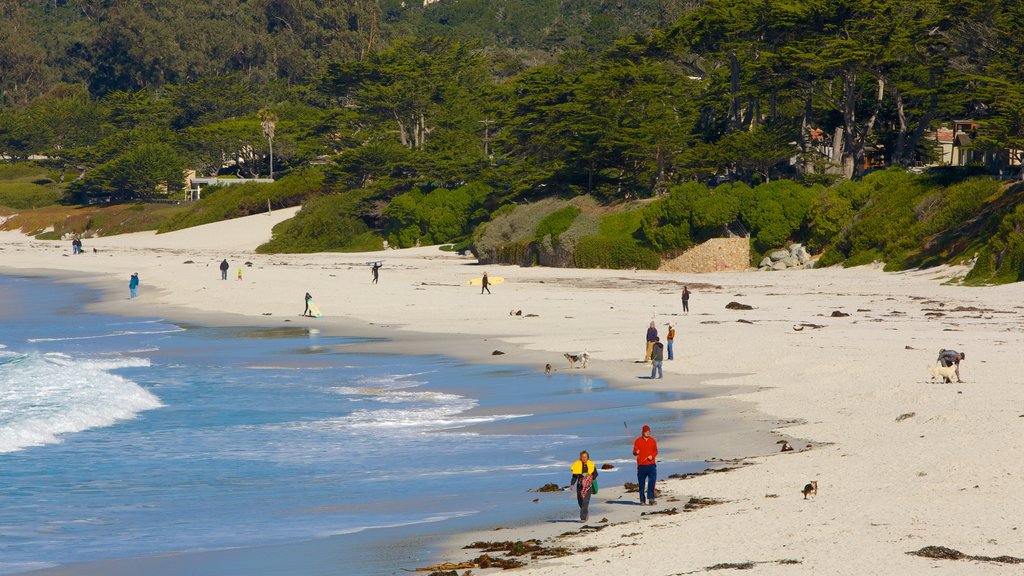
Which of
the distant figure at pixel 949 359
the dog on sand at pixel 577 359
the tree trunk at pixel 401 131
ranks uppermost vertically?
the tree trunk at pixel 401 131

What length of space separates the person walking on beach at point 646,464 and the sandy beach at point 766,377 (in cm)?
27

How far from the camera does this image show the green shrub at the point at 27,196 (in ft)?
410

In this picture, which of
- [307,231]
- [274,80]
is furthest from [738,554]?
[274,80]

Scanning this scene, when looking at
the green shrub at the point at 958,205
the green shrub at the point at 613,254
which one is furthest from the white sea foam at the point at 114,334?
the green shrub at the point at 958,205

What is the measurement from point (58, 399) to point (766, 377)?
642 inches

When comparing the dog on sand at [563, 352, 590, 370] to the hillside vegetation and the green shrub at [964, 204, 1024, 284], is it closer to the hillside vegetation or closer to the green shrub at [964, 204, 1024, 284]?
the green shrub at [964, 204, 1024, 284]

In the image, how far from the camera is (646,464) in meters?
16.3

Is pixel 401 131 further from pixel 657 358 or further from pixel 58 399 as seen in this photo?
pixel 58 399

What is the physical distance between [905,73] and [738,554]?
187 ft

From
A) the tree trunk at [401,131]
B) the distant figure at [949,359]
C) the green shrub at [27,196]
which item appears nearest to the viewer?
the distant figure at [949,359]

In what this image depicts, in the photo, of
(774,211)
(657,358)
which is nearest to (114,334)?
(657,358)

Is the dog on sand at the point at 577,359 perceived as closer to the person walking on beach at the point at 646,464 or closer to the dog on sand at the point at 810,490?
the person walking on beach at the point at 646,464

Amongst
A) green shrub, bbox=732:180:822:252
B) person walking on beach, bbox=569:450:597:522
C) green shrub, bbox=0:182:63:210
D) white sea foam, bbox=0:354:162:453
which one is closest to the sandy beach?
person walking on beach, bbox=569:450:597:522

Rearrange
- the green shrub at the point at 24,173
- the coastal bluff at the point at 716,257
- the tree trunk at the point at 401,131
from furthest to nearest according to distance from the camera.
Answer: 1. the green shrub at the point at 24,173
2. the tree trunk at the point at 401,131
3. the coastal bluff at the point at 716,257
